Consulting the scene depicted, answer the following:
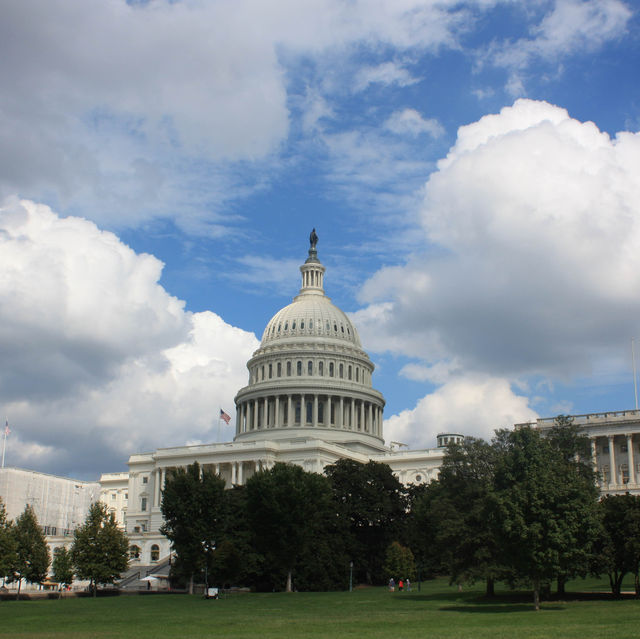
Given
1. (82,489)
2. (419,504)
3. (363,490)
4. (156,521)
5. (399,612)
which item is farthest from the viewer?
(82,489)

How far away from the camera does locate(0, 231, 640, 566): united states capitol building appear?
140125 mm

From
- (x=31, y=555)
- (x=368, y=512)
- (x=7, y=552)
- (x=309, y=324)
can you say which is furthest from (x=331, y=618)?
(x=309, y=324)

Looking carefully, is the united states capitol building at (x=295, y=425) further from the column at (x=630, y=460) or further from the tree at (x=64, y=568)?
the column at (x=630, y=460)

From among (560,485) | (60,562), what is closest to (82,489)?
(60,562)

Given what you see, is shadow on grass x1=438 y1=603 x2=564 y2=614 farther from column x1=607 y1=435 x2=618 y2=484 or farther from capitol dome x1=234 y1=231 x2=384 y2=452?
capitol dome x1=234 y1=231 x2=384 y2=452

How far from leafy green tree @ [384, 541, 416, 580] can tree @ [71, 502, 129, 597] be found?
26.3 metres

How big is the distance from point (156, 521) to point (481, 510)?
8798cm

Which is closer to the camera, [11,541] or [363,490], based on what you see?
[11,541]

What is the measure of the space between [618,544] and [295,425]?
329ft

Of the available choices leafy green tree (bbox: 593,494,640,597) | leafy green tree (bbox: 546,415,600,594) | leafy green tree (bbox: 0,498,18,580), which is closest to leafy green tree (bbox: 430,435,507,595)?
leafy green tree (bbox: 546,415,600,594)

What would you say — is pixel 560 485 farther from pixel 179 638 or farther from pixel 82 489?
pixel 82 489

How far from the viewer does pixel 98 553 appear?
8331 centimetres

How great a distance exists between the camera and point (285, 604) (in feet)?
208

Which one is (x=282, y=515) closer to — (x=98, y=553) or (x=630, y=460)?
(x=98, y=553)
